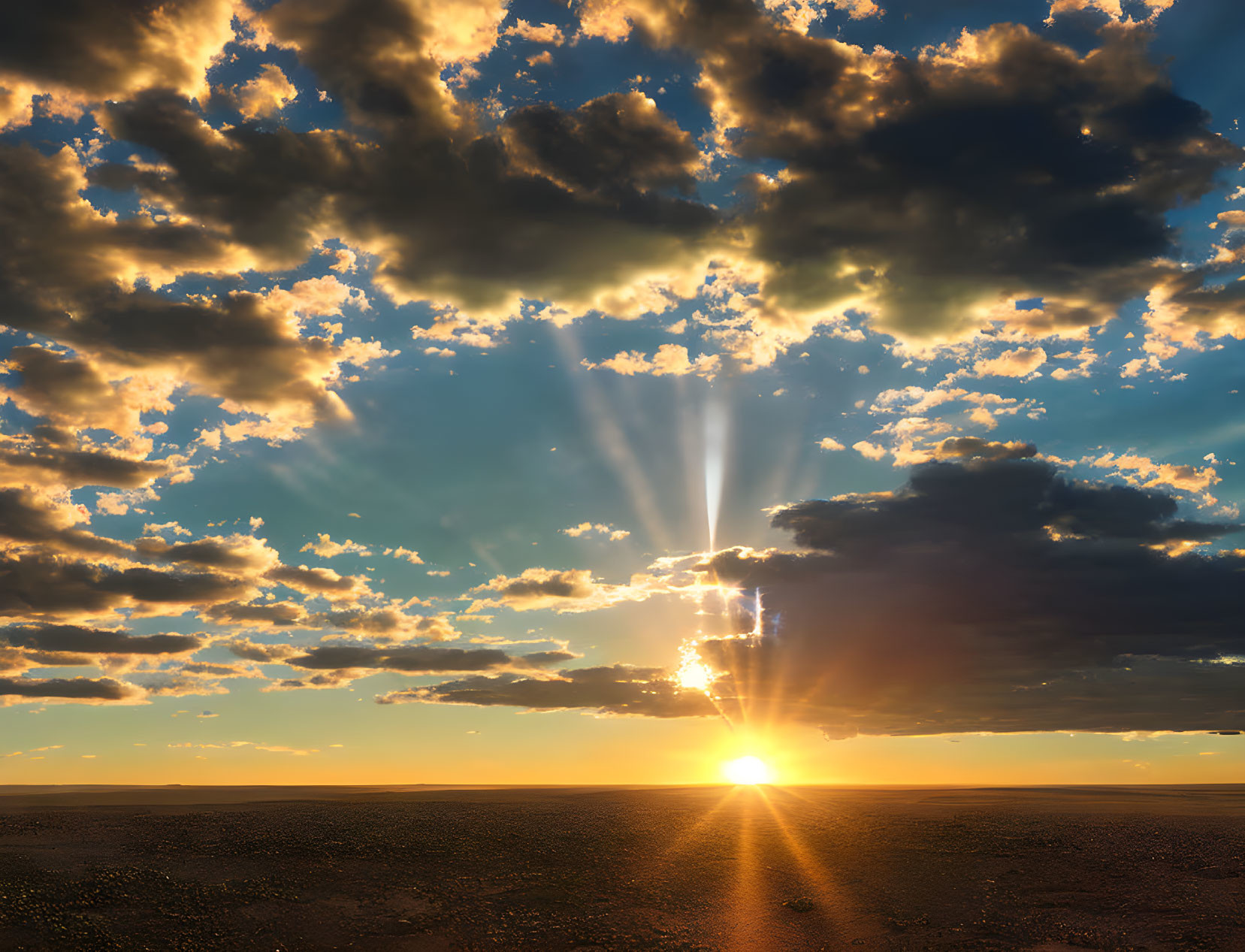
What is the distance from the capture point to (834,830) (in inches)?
2670

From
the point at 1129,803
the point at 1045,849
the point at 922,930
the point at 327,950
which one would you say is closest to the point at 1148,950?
the point at 922,930

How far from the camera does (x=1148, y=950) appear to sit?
4016cm

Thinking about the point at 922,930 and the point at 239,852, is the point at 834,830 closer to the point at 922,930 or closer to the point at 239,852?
the point at 922,930

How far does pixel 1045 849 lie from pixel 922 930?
936 inches

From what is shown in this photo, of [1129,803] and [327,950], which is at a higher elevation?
[327,950]

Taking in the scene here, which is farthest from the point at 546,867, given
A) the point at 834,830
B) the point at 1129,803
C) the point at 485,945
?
the point at 1129,803

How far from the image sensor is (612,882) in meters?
51.2

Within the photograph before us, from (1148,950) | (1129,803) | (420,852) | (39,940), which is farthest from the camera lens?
(1129,803)

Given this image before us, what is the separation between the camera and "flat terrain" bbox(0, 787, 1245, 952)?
4125 centimetres

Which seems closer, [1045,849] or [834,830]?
[1045,849]

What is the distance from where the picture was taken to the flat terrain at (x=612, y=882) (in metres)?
41.2

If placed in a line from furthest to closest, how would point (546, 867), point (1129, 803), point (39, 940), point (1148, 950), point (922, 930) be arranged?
point (1129, 803)
point (546, 867)
point (922, 930)
point (1148, 950)
point (39, 940)

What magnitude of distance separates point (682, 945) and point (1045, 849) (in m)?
35.3

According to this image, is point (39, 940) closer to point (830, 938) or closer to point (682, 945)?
point (682, 945)
